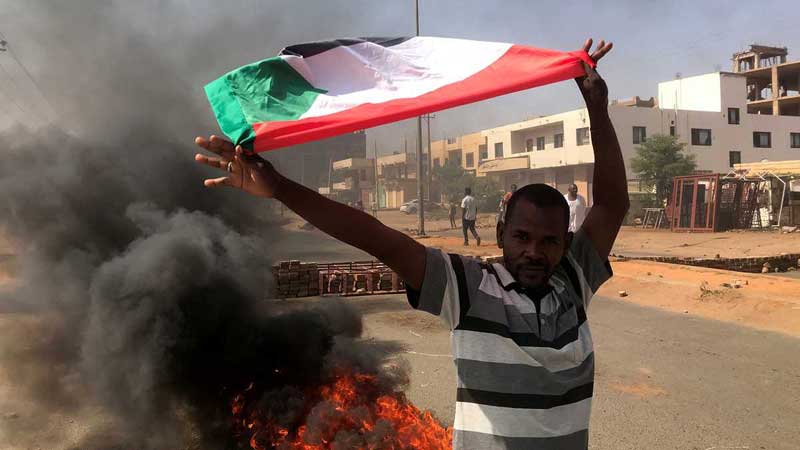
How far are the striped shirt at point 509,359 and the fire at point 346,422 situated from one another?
5.01 feet

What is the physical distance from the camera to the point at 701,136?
3816 cm

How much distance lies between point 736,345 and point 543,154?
108ft

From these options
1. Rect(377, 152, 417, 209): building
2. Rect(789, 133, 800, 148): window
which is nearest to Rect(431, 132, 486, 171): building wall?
Rect(377, 152, 417, 209): building

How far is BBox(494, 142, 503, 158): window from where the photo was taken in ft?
145

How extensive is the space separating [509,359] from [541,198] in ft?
1.65

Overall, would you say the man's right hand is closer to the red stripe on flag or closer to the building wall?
the red stripe on flag

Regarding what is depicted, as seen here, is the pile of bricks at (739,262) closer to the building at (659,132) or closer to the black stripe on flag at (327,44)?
the black stripe on flag at (327,44)

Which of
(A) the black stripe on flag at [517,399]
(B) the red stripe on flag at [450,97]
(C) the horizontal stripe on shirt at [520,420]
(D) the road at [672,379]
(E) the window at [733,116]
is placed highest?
(E) the window at [733,116]

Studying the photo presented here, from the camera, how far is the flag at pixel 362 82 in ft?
5.86

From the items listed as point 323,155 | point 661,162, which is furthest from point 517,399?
point 323,155

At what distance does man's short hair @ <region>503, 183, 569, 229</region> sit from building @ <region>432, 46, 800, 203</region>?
3281 centimetres

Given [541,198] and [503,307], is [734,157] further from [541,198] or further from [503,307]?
[503,307]

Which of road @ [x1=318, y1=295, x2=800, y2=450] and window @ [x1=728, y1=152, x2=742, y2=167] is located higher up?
window @ [x1=728, y1=152, x2=742, y2=167]

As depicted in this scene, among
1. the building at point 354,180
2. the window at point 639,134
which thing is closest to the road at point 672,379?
the window at point 639,134
